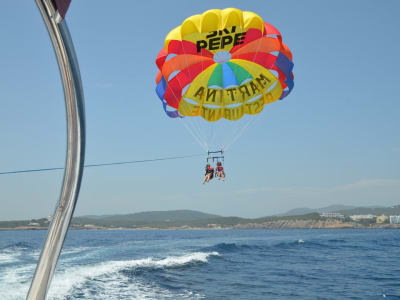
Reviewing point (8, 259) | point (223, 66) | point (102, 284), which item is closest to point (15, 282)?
point (102, 284)

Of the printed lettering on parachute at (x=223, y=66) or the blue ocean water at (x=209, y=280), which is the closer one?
the printed lettering on parachute at (x=223, y=66)

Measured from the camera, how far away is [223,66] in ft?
42.4

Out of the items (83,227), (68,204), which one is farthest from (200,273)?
(83,227)

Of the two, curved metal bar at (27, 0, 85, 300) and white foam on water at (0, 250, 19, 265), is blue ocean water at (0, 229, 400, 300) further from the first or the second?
curved metal bar at (27, 0, 85, 300)

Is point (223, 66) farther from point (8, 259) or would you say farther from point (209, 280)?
point (8, 259)

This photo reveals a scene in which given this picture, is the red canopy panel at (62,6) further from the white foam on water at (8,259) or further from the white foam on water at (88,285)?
the white foam on water at (8,259)

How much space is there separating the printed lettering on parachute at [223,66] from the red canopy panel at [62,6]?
10.5m

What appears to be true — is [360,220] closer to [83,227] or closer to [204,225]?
[204,225]

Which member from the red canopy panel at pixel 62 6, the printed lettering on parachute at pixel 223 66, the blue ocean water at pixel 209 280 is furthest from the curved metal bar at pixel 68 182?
the blue ocean water at pixel 209 280

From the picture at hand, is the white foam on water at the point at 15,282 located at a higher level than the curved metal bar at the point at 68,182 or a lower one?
lower

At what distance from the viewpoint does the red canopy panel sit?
47.7 inches

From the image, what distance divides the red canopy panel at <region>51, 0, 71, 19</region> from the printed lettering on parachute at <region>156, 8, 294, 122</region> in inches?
414

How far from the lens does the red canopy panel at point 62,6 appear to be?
121 cm

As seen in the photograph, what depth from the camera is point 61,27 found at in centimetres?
129
